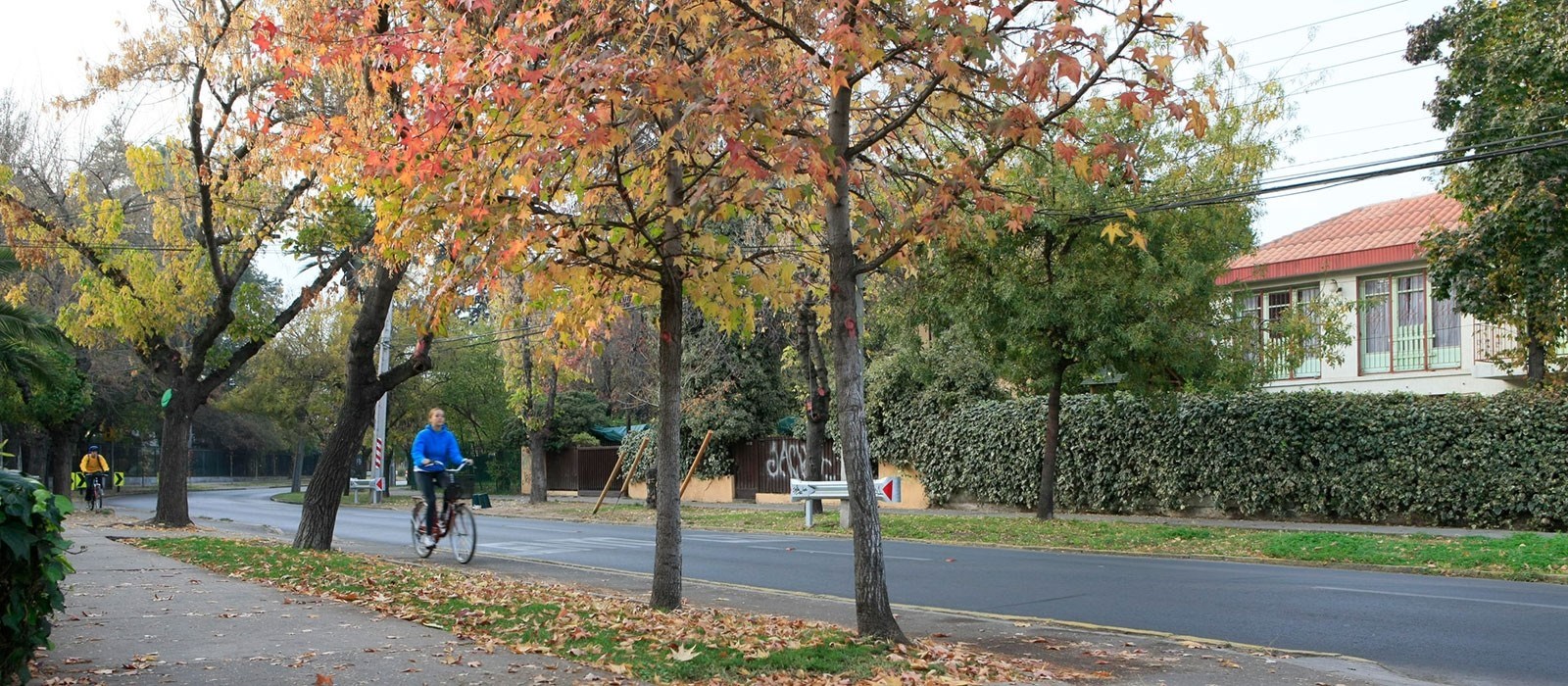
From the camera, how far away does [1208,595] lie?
11828mm

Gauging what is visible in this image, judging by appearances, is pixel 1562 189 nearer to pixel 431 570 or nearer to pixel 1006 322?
pixel 1006 322

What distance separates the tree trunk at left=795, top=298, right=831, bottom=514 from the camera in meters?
22.2

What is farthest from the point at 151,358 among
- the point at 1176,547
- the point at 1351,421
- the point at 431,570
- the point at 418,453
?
the point at 1351,421

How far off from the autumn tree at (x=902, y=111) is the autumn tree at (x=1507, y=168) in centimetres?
1399

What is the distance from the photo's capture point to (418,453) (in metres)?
14.8

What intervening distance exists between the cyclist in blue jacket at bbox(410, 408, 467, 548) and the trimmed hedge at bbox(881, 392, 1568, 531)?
1216 centimetres

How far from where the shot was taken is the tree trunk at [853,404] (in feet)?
25.8

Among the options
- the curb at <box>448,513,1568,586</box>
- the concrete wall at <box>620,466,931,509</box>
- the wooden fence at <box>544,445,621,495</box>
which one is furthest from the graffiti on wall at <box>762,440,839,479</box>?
the curb at <box>448,513,1568,586</box>

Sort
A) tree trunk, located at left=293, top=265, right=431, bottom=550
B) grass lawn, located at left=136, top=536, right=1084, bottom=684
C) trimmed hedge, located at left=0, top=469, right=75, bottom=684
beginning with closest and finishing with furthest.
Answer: trimmed hedge, located at left=0, top=469, right=75, bottom=684 < grass lawn, located at left=136, top=536, right=1084, bottom=684 < tree trunk, located at left=293, top=265, right=431, bottom=550

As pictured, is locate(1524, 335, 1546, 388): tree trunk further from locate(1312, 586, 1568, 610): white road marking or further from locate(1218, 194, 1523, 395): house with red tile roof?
locate(1312, 586, 1568, 610): white road marking

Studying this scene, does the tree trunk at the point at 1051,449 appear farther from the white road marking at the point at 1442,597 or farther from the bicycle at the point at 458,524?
the bicycle at the point at 458,524

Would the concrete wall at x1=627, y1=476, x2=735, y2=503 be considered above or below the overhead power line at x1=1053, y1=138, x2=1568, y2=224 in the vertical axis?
below

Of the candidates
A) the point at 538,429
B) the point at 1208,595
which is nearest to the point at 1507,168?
the point at 1208,595

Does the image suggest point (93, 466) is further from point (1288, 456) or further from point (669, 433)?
point (1288, 456)
